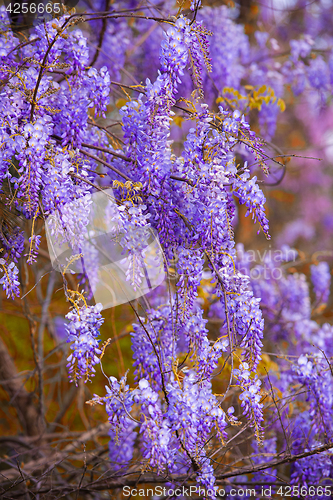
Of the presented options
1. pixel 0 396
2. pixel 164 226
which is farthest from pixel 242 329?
pixel 0 396

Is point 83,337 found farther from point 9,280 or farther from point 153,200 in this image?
point 153,200

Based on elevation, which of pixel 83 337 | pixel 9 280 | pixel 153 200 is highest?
pixel 153 200

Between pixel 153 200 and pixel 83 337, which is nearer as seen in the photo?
pixel 83 337

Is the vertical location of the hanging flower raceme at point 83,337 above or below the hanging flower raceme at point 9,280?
below

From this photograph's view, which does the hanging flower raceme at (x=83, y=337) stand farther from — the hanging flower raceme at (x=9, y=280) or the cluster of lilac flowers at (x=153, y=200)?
the hanging flower raceme at (x=9, y=280)

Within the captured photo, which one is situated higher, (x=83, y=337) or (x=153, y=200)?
(x=153, y=200)

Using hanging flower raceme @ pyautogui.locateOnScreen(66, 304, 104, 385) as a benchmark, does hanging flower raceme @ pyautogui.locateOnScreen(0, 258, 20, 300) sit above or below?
above

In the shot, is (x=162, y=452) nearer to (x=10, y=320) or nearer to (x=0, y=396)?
(x=0, y=396)

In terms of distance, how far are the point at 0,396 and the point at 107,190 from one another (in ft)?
9.05

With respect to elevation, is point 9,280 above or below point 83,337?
above

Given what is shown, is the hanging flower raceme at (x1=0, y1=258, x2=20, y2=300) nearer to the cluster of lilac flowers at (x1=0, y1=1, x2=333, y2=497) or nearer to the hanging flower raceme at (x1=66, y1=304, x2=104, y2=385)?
the cluster of lilac flowers at (x1=0, y1=1, x2=333, y2=497)

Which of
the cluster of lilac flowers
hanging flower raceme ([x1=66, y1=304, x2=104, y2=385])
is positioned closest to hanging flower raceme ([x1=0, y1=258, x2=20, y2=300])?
the cluster of lilac flowers

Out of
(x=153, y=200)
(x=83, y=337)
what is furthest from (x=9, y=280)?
(x=153, y=200)

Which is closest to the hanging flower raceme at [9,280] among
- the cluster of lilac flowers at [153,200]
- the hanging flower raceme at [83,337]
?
the cluster of lilac flowers at [153,200]
